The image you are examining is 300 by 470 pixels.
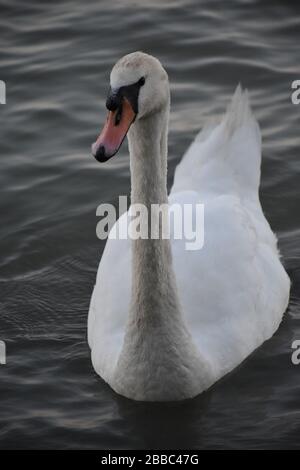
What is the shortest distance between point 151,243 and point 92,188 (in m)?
4.34

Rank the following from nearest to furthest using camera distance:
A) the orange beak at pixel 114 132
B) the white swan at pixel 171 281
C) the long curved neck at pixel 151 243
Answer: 1. the orange beak at pixel 114 132
2. the white swan at pixel 171 281
3. the long curved neck at pixel 151 243

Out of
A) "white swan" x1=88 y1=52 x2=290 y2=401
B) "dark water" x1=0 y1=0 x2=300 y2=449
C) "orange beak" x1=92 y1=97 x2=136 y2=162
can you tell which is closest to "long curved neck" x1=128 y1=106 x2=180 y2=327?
"white swan" x1=88 y1=52 x2=290 y2=401

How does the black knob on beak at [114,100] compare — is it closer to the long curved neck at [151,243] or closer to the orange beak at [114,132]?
the orange beak at [114,132]

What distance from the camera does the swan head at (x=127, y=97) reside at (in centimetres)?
769

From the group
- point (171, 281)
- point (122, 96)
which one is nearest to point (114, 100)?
point (122, 96)

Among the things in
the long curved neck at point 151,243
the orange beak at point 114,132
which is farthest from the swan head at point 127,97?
the long curved neck at point 151,243

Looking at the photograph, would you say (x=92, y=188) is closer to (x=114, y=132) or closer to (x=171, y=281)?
(x=171, y=281)

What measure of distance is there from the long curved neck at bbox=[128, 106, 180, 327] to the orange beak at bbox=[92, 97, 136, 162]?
12.9 inches

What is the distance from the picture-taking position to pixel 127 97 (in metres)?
7.84

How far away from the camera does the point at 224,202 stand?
34.7ft

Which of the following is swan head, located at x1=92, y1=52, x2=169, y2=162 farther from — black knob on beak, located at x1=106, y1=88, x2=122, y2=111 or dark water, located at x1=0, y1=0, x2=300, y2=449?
dark water, located at x1=0, y1=0, x2=300, y2=449

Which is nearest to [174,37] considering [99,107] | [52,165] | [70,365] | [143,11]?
[143,11]

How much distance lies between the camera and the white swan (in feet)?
26.5
